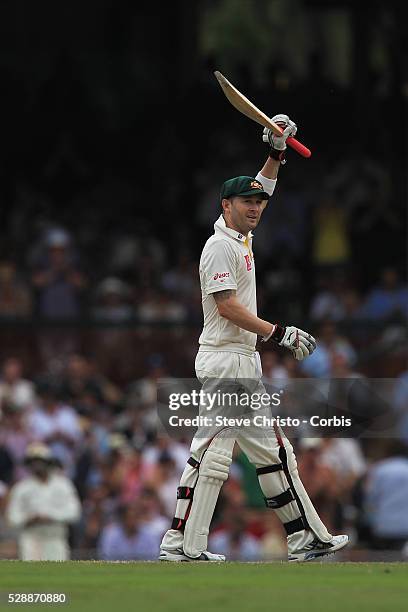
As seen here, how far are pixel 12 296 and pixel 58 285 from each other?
1.61 ft

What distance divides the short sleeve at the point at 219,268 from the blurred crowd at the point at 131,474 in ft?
16.3

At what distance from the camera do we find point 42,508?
14.1 meters

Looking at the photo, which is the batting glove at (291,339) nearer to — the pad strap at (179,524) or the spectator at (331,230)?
the pad strap at (179,524)

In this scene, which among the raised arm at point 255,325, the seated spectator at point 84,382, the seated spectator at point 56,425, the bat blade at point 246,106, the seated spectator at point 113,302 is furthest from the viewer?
the seated spectator at point 113,302

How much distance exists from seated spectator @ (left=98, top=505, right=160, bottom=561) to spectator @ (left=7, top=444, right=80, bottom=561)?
379 mm

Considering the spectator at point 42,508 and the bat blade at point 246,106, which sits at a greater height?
the bat blade at point 246,106

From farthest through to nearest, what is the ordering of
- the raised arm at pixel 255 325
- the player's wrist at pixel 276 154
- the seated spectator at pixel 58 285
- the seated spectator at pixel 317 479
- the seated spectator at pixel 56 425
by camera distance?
the seated spectator at pixel 58 285 < the seated spectator at pixel 56 425 < the seated spectator at pixel 317 479 < the player's wrist at pixel 276 154 < the raised arm at pixel 255 325

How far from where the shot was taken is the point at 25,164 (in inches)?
760

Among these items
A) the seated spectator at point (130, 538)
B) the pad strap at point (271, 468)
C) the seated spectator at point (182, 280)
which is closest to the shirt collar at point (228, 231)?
the pad strap at point (271, 468)

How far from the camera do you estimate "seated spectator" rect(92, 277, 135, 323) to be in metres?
16.8

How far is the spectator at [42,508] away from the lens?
14.1 metres

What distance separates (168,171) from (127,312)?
3.06 metres

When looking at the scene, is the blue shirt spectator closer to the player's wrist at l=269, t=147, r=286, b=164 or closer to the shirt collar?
the player's wrist at l=269, t=147, r=286, b=164

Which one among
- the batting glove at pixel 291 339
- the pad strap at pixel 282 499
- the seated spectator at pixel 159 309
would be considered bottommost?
the pad strap at pixel 282 499
